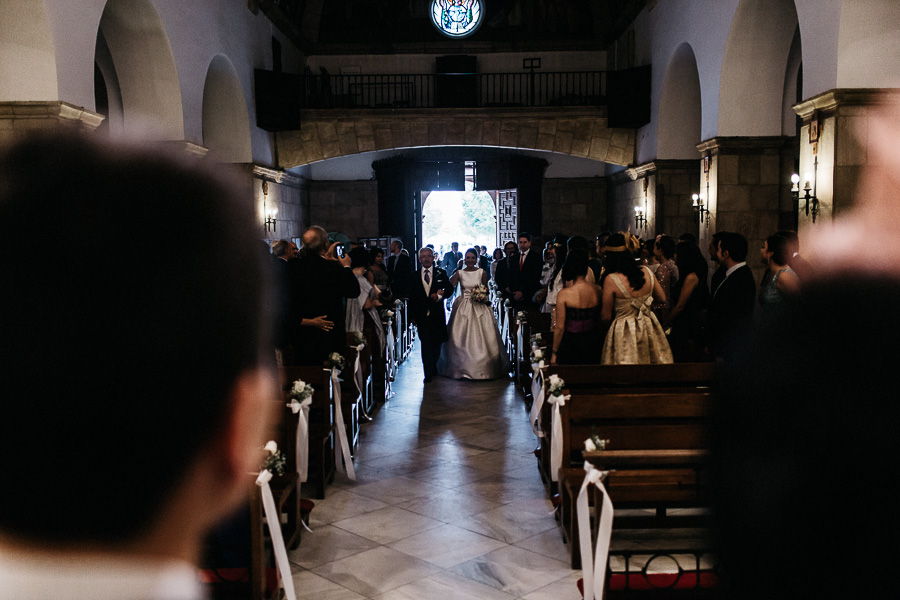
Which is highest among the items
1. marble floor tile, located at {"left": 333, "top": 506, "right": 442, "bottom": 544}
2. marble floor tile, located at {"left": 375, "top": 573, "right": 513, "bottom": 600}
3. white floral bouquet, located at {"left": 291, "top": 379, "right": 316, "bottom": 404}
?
white floral bouquet, located at {"left": 291, "top": 379, "right": 316, "bottom": 404}

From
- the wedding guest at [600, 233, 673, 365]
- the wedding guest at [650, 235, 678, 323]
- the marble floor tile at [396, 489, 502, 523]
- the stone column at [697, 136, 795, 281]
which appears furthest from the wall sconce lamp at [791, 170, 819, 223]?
the marble floor tile at [396, 489, 502, 523]

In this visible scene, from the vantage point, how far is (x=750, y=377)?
72 cm

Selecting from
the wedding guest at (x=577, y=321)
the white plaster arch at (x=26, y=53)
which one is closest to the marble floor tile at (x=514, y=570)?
Answer: the wedding guest at (x=577, y=321)

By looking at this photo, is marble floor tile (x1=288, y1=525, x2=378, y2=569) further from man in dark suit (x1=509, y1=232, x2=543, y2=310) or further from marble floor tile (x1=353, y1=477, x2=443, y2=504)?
man in dark suit (x1=509, y1=232, x2=543, y2=310)

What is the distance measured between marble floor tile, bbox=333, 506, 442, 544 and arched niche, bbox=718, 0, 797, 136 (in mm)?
8941

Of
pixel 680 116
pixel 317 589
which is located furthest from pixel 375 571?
pixel 680 116

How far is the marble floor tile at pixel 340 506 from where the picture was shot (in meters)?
5.83

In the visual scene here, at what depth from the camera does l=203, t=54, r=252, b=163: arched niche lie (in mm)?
15672

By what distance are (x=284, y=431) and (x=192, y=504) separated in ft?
15.8

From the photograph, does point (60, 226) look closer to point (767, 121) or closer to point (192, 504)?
point (192, 504)

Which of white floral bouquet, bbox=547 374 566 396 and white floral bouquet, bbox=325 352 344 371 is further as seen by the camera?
white floral bouquet, bbox=325 352 344 371

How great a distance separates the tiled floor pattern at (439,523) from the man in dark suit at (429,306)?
2298mm

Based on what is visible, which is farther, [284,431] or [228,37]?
[228,37]

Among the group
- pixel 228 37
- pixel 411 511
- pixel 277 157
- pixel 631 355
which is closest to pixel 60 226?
pixel 411 511
